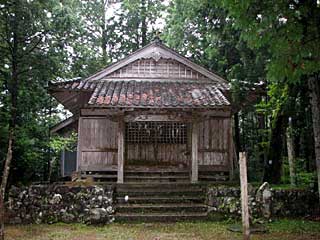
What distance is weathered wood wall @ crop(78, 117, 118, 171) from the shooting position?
1452 cm

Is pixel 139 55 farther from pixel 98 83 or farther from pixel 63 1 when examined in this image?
pixel 63 1

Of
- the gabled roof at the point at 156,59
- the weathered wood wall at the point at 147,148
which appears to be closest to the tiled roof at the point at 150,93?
the gabled roof at the point at 156,59

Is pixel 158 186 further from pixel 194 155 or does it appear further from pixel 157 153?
pixel 157 153

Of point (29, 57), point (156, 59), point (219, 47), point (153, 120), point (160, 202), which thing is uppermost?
point (219, 47)

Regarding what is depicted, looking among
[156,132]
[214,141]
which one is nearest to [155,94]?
[156,132]

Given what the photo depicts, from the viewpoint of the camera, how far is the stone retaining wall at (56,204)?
10.9m

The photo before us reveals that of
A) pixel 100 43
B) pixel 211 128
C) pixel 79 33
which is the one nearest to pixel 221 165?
pixel 211 128

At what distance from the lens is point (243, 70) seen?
1274cm

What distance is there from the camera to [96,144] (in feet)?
48.4

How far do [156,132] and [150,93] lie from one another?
1.77 metres

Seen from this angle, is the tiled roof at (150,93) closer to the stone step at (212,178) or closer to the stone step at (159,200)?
the stone step at (212,178)

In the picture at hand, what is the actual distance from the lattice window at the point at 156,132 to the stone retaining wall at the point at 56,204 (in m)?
4.38

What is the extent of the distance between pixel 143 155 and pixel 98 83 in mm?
3359

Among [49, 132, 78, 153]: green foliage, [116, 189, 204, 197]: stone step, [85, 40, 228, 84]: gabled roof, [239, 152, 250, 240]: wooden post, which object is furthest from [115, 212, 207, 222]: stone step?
[85, 40, 228, 84]: gabled roof
